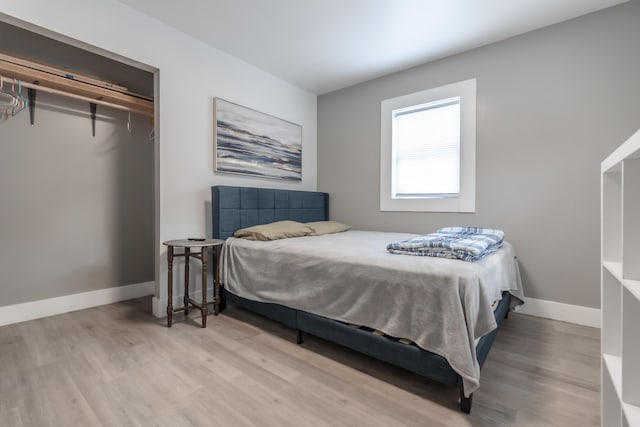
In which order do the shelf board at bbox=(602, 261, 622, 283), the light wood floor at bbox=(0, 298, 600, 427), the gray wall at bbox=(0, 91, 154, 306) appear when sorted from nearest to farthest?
the shelf board at bbox=(602, 261, 622, 283), the light wood floor at bbox=(0, 298, 600, 427), the gray wall at bbox=(0, 91, 154, 306)

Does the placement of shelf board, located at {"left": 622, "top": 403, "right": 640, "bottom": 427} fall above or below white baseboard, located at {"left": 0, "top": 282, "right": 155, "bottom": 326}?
above

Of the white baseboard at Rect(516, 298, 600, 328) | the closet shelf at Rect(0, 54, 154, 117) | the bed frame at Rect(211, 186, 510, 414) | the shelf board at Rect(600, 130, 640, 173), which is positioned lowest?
the white baseboard at Rect(516, 298, 600, 328)

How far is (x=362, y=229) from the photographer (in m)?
3.63

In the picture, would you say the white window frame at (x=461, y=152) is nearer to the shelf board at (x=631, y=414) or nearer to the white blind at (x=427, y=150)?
the white blind at (x=427, y=150)

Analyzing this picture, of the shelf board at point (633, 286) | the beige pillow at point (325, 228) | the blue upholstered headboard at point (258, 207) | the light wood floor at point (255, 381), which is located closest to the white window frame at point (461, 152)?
the beige pillow at point (325, 228)

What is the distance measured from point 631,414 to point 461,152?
8.37 feet

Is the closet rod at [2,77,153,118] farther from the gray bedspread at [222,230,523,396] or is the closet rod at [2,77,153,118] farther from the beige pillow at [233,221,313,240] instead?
the gray bedspread at [222,230,523,396]

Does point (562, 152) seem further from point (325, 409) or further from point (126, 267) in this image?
point (126, 267)

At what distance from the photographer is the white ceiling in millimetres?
2227

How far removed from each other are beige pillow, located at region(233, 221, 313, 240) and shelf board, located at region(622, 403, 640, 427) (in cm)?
216

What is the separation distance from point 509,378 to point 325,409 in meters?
1.05

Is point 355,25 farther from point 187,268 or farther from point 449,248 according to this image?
point 187,268

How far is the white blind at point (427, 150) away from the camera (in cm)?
A: 298

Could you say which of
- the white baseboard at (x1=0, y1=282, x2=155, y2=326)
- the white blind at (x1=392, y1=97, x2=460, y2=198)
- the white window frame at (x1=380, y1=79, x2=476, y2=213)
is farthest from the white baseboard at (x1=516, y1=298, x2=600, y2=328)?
the white baseboard at (x1=0, y1=282, x2=155, y2=326)
